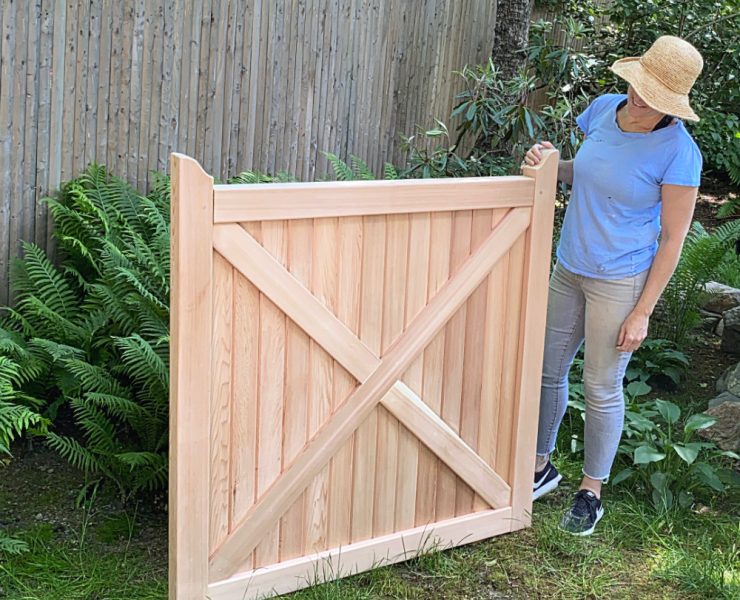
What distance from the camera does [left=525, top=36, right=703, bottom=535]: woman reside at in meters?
3.51

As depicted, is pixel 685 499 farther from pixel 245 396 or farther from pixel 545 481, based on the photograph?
pixel 245 396

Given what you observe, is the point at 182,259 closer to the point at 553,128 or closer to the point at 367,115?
the point at 553,128

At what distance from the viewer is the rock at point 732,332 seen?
6.13 m

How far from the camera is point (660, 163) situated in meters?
3.54

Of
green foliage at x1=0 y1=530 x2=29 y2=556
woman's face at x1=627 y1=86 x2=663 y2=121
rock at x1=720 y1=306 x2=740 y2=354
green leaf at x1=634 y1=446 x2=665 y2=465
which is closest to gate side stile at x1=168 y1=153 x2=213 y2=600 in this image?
green foliage at x1=0 y1=530 x2=29 y2=556

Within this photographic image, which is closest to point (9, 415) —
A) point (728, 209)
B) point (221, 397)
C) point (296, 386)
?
point (221, 397)

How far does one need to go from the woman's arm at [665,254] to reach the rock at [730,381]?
1655 mm

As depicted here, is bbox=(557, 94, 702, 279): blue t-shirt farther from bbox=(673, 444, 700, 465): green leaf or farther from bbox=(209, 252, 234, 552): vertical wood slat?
bbox=(209, 252, 234, 552): vertical wood slat

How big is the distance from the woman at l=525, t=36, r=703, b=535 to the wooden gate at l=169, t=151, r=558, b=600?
17 centimetres

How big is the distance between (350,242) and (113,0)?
2.85m

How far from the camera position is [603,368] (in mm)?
3881

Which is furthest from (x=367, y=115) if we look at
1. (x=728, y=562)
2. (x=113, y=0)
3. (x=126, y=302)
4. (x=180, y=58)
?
(x=728, y=562)

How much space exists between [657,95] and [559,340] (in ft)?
3.55

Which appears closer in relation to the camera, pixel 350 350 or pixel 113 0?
pixel 350 350
